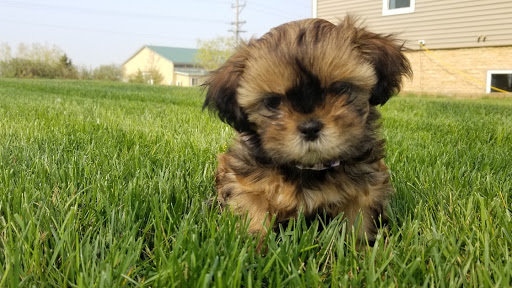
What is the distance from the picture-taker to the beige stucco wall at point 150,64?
64.5 m

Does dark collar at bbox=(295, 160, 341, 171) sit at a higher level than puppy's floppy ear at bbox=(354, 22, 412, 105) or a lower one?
lower

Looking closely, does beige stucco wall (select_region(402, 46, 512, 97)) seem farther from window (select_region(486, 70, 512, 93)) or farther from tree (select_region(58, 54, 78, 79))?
tree (select_region(58, 54, 78, 79))

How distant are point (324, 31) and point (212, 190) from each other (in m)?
1.05

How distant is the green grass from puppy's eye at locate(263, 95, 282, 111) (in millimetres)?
489

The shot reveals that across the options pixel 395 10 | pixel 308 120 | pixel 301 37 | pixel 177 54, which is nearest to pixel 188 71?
pixel 177 54

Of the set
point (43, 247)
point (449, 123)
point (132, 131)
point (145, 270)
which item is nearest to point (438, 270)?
point (145, 270)

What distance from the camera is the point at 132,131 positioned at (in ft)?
13.4

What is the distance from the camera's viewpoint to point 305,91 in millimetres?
1700

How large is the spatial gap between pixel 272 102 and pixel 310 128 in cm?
28

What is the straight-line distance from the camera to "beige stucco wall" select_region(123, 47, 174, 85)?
64.5 metres


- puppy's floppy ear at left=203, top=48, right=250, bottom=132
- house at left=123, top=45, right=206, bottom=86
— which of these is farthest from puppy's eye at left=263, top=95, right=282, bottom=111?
house at left=123, top=45, right=206, bottom=86

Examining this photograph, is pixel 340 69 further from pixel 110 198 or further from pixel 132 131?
pixel 132 131

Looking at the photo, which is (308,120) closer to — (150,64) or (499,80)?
(499,80)

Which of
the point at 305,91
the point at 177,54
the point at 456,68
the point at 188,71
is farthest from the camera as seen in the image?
the point at 177,54
